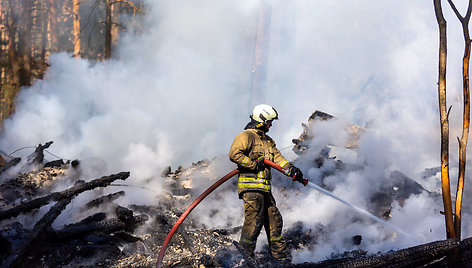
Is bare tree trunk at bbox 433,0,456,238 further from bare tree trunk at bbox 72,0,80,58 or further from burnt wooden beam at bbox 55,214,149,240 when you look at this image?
bare tree trunk at bbox 72,0,80,58

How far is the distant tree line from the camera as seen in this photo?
12844 millimetres

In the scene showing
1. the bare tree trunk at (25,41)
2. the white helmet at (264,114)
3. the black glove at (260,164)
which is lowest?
the black glove at (260,164)

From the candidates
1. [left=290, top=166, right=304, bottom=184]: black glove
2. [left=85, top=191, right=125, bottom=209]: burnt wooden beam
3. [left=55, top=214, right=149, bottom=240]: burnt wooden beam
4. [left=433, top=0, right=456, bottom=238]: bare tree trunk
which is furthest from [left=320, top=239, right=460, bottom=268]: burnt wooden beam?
[left=85, top=191, right=125, bottom=209]: burnt wooden beam

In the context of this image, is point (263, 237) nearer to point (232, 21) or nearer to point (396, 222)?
point (396, 222)

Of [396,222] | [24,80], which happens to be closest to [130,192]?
[396,222]

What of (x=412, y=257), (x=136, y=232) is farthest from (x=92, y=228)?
(x=412, y=257)

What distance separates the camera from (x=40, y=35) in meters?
13.0

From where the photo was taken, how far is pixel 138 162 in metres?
8.58

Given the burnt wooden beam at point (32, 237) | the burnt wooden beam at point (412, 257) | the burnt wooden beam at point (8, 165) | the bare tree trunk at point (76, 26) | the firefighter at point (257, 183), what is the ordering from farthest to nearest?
the bare tree trunk at point (76, 26) → the burnt wooden beam at point (8, 165) → the firefighter at point (257, 183) → the burnt wooden beam at point (32, 237) → the burnt wooden beam at point (412, 257)

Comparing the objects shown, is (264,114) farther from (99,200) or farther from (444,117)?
(99,200)

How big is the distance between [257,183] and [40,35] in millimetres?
11629

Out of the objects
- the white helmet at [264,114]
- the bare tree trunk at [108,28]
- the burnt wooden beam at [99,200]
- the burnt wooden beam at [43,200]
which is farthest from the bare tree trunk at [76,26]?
the white helmet at [264,114]

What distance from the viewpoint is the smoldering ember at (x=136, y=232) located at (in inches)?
130

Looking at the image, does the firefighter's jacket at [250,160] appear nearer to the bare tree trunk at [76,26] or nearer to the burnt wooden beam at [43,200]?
the burnt wooden beam at [43,200]
